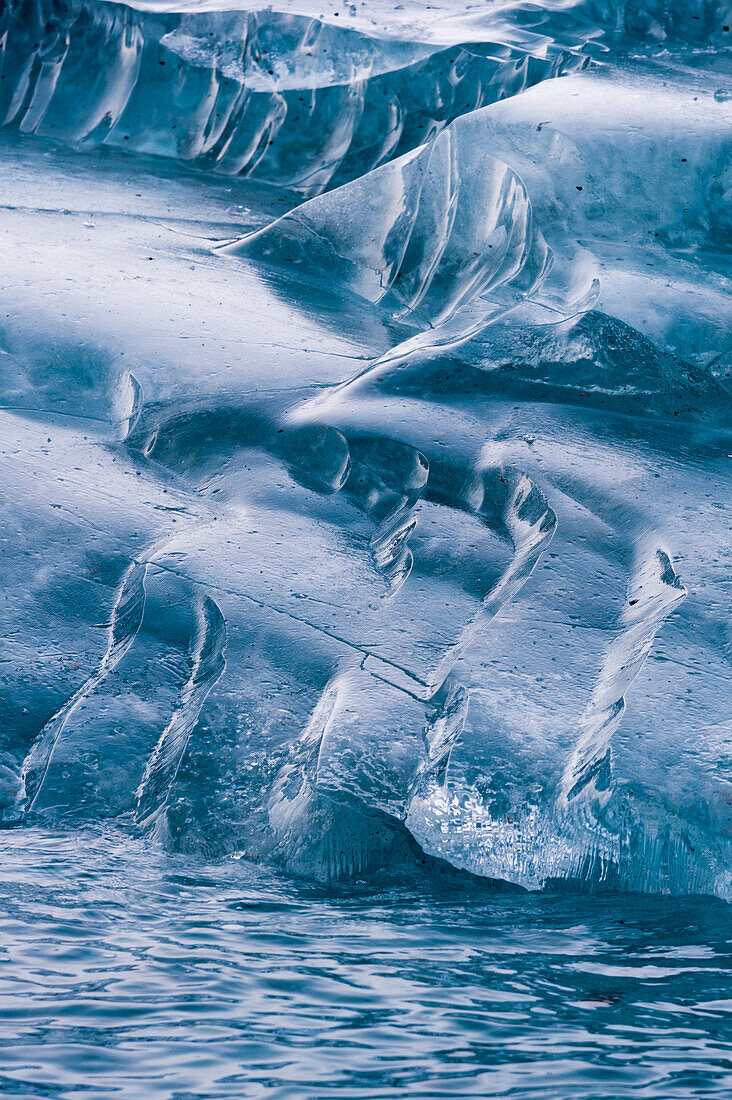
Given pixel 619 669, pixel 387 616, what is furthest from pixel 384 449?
pixel 619 669

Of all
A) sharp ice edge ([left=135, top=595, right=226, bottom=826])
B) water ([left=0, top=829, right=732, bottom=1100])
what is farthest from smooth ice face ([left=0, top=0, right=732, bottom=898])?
water ([left=0, top=829, right=732, bottom=1100])

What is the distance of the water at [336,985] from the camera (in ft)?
6.09

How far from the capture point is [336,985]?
2092 mm

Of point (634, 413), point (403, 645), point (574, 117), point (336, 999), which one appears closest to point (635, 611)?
point (403, 645)

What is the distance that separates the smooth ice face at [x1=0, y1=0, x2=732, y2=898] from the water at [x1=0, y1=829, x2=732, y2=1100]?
14cm

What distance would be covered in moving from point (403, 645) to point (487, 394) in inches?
50.6

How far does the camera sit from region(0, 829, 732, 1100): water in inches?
73.0

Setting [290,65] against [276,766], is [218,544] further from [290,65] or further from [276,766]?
[290,65]

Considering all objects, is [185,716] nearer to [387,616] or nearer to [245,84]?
[387,616]

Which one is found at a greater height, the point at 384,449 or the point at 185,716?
the point at 384,449

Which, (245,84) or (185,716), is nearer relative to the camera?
(185,716)

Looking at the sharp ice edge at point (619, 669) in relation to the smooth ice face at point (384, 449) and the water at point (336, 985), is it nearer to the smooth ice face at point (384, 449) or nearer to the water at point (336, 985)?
the smooth ice face at point (384, 449)

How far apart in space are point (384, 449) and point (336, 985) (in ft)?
6.41

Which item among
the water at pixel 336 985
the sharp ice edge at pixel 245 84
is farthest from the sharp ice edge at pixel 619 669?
the sharp ice edge at pixel 245 84
